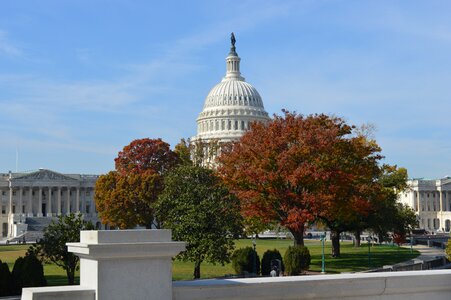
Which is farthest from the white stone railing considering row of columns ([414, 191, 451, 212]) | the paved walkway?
row of columns ([414, 191, 451, 212])

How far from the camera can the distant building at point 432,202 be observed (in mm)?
175000

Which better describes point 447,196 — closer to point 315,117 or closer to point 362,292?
point 315,117

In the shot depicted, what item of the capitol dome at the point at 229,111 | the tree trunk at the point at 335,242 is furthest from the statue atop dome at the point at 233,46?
the tree trunk at the point at 335,242

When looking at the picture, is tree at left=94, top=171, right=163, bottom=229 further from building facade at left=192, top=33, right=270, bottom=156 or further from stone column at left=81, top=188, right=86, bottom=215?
building facade at left=192, top=33, right=270, bottom=156

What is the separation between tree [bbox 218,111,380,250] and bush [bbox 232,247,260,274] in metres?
3.20

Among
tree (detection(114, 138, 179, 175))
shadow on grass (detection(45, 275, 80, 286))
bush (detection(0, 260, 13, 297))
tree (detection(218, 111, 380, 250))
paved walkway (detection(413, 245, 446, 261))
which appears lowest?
paved walkway (detection(413, 245, 446, 261))

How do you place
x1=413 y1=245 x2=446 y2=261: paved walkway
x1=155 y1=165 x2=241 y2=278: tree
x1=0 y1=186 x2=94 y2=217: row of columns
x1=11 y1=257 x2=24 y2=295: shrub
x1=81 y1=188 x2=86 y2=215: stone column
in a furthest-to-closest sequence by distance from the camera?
x1=81 y1=188 x2=86 y2=215: stone column → x1=0 y1=186 x2=94 y2=217: row of columns → x1=413 y1=245 x2=446 y2=261: paved walkway → x1=155 y1=165 x2=241 y2=278: tree → x1=11 y1=257 x2=24 y2=295: shrub

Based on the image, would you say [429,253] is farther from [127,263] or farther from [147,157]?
[127,263]

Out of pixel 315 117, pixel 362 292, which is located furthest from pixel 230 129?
pixel 362 292

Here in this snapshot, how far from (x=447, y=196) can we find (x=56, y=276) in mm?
157143

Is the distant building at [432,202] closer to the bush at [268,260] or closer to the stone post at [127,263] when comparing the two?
the bush at [268,260]

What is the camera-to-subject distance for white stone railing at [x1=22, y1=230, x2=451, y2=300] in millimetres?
7418

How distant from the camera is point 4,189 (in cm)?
14438

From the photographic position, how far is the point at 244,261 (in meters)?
38.1
